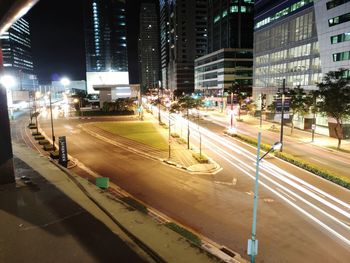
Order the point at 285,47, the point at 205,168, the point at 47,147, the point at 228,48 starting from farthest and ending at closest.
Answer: the point at 228,48, the point at 285,47, the point at 47,147, the point at 205,168

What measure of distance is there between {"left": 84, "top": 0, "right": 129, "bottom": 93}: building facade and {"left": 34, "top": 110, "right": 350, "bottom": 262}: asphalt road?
171 metres

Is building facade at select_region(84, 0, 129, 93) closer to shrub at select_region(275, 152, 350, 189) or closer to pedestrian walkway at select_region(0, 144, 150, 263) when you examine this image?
shrub at select_region(275, 152, 350, 189)

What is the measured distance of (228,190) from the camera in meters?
23.4

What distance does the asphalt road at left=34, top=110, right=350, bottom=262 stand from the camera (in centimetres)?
1515

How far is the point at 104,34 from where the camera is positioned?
627ft

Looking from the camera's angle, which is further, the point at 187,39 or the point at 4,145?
the point at 187,39

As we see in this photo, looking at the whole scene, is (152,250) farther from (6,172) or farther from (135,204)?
(6,172)

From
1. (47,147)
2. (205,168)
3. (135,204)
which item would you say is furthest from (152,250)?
(47,147)

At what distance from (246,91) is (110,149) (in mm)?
72694

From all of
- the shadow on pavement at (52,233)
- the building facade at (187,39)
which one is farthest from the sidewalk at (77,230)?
the building facade at (187,39)

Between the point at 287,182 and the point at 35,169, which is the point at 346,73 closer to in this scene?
the point at 287,182

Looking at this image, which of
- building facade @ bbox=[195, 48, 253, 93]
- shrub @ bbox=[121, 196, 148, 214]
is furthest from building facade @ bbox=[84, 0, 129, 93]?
shrub @ bbox=[121, 196, 148, 214]

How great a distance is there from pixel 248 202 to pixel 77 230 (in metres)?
12.7

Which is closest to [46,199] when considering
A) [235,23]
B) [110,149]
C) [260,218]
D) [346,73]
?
[260,218]
